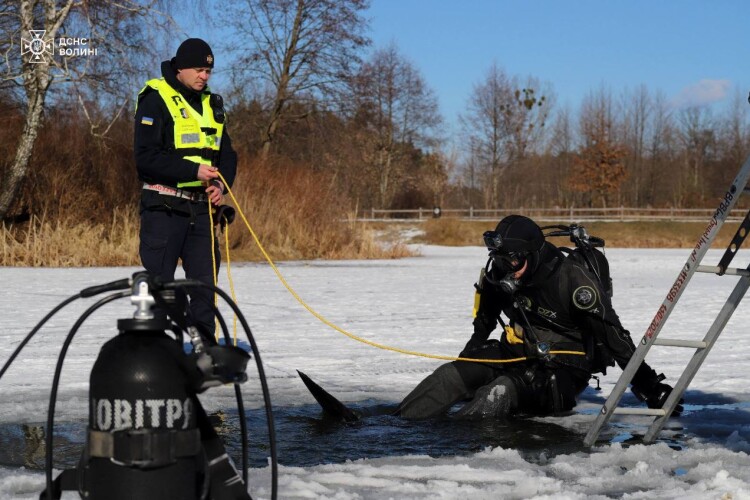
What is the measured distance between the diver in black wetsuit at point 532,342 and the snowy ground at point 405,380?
8.8 inches

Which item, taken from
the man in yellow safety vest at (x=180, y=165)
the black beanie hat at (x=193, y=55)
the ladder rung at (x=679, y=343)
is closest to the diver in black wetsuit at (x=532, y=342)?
the ladder rung at (x=679, y=343)

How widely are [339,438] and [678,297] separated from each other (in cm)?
173

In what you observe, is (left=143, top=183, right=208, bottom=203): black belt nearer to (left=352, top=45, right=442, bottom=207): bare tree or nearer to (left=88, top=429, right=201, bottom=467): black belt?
(left=88, top=429, right=201, bottom=467): black belt

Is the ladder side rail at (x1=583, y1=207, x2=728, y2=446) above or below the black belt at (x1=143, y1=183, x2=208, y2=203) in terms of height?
below

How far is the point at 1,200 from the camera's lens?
15.7 metres

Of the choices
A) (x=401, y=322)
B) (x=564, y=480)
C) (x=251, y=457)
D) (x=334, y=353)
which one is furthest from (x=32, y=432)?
(x=401, y=322)

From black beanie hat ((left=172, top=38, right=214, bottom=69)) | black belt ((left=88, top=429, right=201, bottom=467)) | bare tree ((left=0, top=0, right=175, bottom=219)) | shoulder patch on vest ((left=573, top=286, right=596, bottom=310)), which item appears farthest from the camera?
bare tree ((left=0, top=0, right=175, bottom=219))

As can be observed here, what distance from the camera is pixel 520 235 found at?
4559 mm

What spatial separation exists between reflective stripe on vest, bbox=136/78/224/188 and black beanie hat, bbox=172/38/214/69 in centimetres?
18

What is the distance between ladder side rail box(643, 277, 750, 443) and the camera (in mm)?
3547

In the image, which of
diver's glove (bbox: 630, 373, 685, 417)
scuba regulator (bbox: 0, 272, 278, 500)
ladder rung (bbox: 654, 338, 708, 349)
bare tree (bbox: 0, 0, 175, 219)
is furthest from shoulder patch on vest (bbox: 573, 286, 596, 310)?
bare tree (bbox: 0, 0, 175, 219)

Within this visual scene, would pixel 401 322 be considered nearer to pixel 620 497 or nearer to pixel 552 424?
pixel 552 424

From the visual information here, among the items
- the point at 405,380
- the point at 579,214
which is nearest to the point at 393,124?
the point at 579,214

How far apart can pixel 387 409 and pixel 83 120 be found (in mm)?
14459
